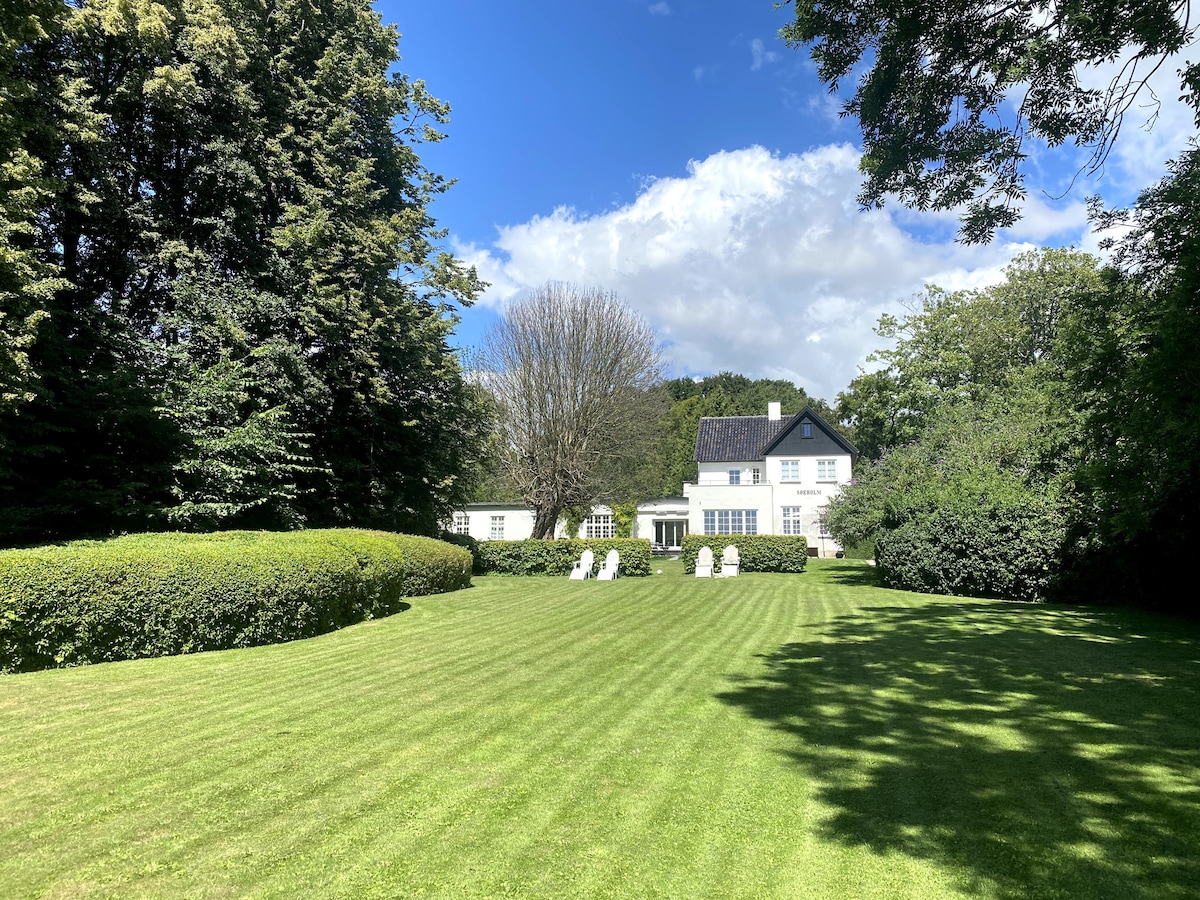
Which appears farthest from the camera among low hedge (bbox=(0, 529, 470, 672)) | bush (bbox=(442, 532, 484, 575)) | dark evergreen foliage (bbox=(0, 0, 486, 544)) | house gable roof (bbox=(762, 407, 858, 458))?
house gable roof (bbox=(762, 407, 858, 458))

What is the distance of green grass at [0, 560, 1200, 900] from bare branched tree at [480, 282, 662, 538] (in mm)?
23230

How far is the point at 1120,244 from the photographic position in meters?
11.3

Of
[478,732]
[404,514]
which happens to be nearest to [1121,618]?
[478,732]

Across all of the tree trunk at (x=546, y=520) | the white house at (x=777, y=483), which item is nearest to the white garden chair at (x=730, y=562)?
the tree trunk at (x=546, y=520)

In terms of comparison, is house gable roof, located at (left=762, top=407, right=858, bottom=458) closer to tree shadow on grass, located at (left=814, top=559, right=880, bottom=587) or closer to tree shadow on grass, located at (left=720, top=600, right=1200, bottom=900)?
tree shadow on grass, located at (left=814, top=559, right=880, bottom=587)

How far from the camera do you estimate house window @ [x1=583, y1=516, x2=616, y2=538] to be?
45.2 metres

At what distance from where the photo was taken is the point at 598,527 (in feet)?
149

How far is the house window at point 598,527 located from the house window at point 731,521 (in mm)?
8758

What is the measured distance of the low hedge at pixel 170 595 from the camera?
8289 mm

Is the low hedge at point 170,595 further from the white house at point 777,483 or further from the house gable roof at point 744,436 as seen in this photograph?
the house gable roof at point 744,436

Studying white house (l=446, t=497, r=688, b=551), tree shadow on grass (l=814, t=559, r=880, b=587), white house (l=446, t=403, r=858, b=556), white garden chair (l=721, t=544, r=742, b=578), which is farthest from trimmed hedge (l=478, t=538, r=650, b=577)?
white house (l=446, t=497, r=688, b=551)

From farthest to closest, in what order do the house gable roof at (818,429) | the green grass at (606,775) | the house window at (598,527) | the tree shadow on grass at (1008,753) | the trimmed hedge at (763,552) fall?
the house window at (598,527), the house gable roof at (818,429), the trimmed hedge at (763,552), the tree shadow on grass at (1008,753), the green grass at (606,775)

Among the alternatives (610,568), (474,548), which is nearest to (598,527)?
(474,548)

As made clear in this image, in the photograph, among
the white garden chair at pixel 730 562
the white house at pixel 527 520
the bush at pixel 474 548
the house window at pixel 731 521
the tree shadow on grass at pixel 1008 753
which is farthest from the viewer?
the white house at pixel 527 520
